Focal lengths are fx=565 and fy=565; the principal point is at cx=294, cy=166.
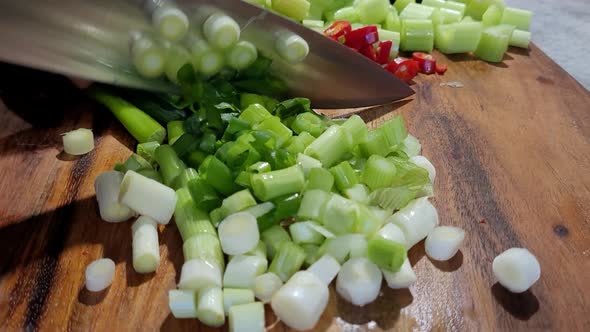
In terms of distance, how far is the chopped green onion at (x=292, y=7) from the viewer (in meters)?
1.88

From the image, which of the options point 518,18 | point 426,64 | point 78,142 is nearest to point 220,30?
point 78,142

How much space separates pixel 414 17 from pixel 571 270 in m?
1.21

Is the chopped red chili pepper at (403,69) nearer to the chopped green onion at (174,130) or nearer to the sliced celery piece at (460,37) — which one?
the sliced celery piece at (460,37)

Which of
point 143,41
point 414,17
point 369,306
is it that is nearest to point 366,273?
point 369,306

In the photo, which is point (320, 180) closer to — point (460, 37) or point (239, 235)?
point (239, 235)

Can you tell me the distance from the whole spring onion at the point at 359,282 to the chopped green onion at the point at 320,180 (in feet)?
0.63

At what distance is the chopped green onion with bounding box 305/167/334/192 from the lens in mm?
1241

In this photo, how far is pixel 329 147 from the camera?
136cm

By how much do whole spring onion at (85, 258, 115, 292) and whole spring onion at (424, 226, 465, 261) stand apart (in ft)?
2.17

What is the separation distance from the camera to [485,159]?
4.97 feet

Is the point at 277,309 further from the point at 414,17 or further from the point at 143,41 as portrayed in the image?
the point at 414,17

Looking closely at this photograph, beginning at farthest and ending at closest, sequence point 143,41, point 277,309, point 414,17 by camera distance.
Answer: point 414,17
point 143,41
point 277,309

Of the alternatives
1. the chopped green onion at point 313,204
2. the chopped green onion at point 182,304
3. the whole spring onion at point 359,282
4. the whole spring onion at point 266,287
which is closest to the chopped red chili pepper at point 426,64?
the chopped green onion at point 313,204

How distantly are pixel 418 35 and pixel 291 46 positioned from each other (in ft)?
2.31
